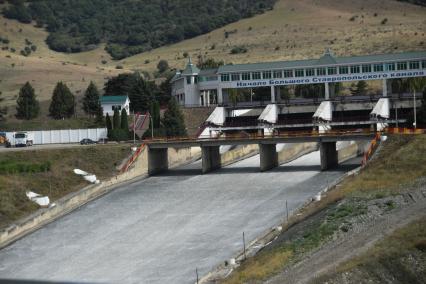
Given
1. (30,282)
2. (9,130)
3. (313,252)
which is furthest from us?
(9,130)

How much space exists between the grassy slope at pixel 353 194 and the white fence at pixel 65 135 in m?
40.1

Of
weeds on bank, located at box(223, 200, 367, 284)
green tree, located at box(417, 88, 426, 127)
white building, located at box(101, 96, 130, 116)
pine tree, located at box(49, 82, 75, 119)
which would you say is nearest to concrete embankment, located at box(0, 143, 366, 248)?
green tree, located at box(417, 88, 426, 127)

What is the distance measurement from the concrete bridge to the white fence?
12.2m

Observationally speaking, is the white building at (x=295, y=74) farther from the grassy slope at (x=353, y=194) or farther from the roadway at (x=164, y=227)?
the grassy slope at (x=353, y=194)

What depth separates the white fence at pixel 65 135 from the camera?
11719 cm

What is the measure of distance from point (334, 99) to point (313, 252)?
62.4 m

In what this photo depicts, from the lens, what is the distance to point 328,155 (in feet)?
328

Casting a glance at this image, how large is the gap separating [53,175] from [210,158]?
1963 cm

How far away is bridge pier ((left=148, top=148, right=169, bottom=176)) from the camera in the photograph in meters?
105

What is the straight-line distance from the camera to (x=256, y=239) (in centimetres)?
6819

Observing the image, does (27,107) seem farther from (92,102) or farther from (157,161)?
(157,161)

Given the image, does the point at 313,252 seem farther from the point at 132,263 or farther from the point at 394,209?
the point at 132,263

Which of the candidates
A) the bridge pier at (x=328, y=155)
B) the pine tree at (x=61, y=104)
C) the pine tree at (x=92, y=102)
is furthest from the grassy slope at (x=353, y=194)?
the pine tree at (x=61, y=104)

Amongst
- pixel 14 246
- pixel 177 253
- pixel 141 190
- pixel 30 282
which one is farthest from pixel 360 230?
pixel 141 190
